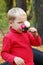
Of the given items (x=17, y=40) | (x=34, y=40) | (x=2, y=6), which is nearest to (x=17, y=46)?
(x=17, y=40)

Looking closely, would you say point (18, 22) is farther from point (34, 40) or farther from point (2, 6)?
point (2, 6)

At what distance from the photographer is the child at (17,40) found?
1.59 m

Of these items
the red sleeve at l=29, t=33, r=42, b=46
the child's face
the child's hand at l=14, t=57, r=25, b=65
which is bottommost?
the child's hand at l=14, t=57, r=25, b=65

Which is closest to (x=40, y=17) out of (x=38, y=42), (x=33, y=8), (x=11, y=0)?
(x=33, y=8)

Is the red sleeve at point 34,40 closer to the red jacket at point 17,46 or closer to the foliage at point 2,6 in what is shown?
the red jacket at point 17,46

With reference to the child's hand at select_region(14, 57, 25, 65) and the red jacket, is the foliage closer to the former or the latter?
the red jacket

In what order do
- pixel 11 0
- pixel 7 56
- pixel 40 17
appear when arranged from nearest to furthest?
pixel 7 56 < pixel 11 0 < pixel 40 17

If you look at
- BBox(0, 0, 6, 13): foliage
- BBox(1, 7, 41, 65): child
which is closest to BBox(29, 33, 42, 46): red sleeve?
BBox(1, 7, 41, 65): child

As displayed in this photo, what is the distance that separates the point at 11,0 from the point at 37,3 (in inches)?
16.8

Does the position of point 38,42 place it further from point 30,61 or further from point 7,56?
point 7,56

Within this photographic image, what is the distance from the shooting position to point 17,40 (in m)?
1.64

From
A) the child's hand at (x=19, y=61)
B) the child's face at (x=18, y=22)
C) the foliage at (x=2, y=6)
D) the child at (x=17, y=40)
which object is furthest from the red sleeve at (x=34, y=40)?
the foliage at (x=2, y=6)

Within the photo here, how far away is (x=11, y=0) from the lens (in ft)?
11.5

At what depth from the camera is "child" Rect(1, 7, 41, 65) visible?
159 cm
